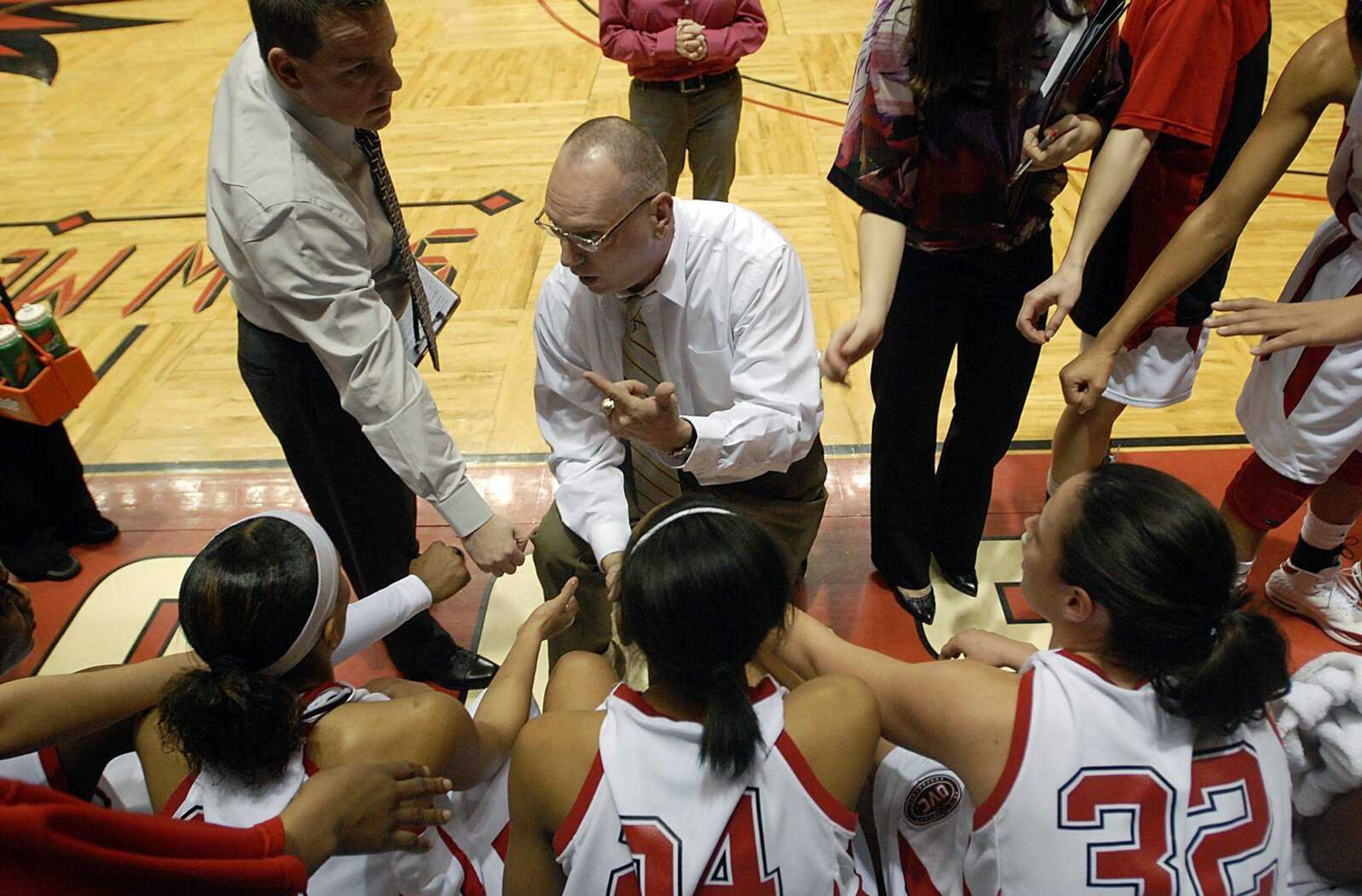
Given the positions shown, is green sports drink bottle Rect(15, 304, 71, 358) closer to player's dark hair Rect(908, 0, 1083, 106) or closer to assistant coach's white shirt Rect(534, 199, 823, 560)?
assistant coach's white shirt Rect(534, 199, 823, 560)

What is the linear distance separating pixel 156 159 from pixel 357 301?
14.0ft

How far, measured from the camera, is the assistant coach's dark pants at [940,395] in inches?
86.7

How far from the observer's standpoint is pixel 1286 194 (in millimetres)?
4520

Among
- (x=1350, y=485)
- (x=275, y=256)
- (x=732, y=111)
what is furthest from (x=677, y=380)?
(x=732, y=111)

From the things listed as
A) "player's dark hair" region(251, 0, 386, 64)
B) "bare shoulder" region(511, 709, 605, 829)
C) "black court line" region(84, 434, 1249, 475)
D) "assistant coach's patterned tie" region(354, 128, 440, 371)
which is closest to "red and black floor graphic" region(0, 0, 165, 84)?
"black court line" region(84, 434, 1249, 475)

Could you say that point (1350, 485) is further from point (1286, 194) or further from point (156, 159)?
point (156, 159)

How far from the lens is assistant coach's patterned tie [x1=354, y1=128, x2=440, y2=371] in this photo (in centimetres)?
202

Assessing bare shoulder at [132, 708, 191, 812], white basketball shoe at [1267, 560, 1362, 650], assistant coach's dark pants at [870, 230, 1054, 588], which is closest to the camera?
bare shoulder at [132, 708, 191, 812]

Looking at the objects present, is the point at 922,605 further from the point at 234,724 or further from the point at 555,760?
the point at 234,724

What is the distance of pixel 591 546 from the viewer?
2182 millimetres

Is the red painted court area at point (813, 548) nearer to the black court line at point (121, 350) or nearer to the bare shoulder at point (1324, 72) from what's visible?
the black court line at point (121, 350)

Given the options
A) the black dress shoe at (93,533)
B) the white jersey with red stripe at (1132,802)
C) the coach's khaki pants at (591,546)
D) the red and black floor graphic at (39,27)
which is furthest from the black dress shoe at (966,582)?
the red and black floor graphic at (39,27)

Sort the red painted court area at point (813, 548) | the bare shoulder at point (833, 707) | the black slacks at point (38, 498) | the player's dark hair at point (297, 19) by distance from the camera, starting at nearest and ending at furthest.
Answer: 1. the bare shoulder at point (833, 707)
2. the player's dark hair at point (297, 19)
3. the red painted court area at point (813, 548)
4. the black slacks at point (38, 498)

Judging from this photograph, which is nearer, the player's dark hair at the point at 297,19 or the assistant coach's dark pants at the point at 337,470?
the player's dark hair at the point at 297,19
